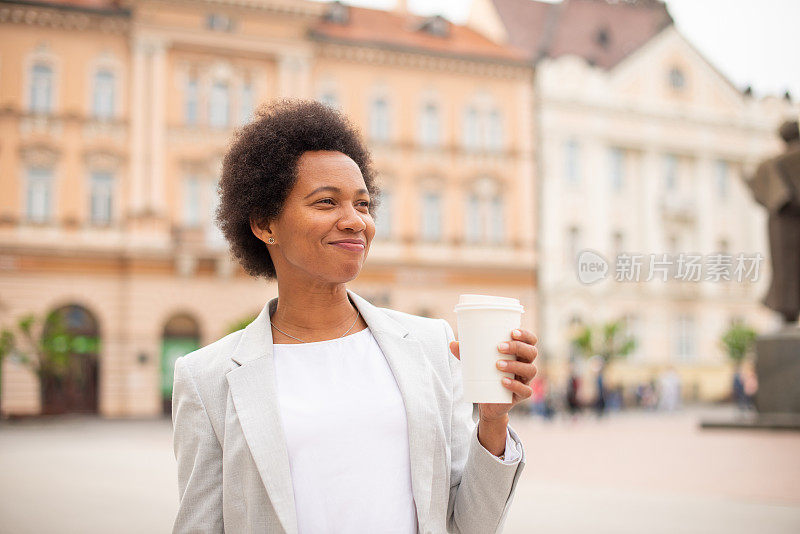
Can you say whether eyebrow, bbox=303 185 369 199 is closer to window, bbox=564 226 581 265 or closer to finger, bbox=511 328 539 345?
finger, bbox=511 328 539 345

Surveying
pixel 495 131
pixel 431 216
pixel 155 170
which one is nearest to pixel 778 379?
pixel 431 216

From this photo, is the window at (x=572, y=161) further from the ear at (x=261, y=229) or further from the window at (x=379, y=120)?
the ear at (x=261, y=229)

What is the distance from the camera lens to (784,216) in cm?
1341

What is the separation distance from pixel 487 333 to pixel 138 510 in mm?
7101

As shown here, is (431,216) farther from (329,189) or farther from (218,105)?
(329,189)

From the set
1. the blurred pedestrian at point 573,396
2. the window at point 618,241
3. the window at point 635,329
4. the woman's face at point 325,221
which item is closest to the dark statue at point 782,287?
the blurred pedestrian at point 573,396

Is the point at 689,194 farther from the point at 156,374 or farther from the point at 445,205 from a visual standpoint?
the point at 156,374

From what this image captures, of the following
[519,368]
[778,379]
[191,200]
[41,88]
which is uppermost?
[41,88]

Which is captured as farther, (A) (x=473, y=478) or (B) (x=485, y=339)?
(A) (x=473, y=478)

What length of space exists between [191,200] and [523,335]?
96.1ft

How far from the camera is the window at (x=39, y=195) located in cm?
2850

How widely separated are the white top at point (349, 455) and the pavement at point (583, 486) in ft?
16.4

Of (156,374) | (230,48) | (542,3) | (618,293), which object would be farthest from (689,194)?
(156,374)

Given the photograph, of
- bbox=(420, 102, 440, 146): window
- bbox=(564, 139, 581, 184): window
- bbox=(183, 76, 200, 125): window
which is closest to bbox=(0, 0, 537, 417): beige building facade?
bbox=(183, 76, 200, 125): window
